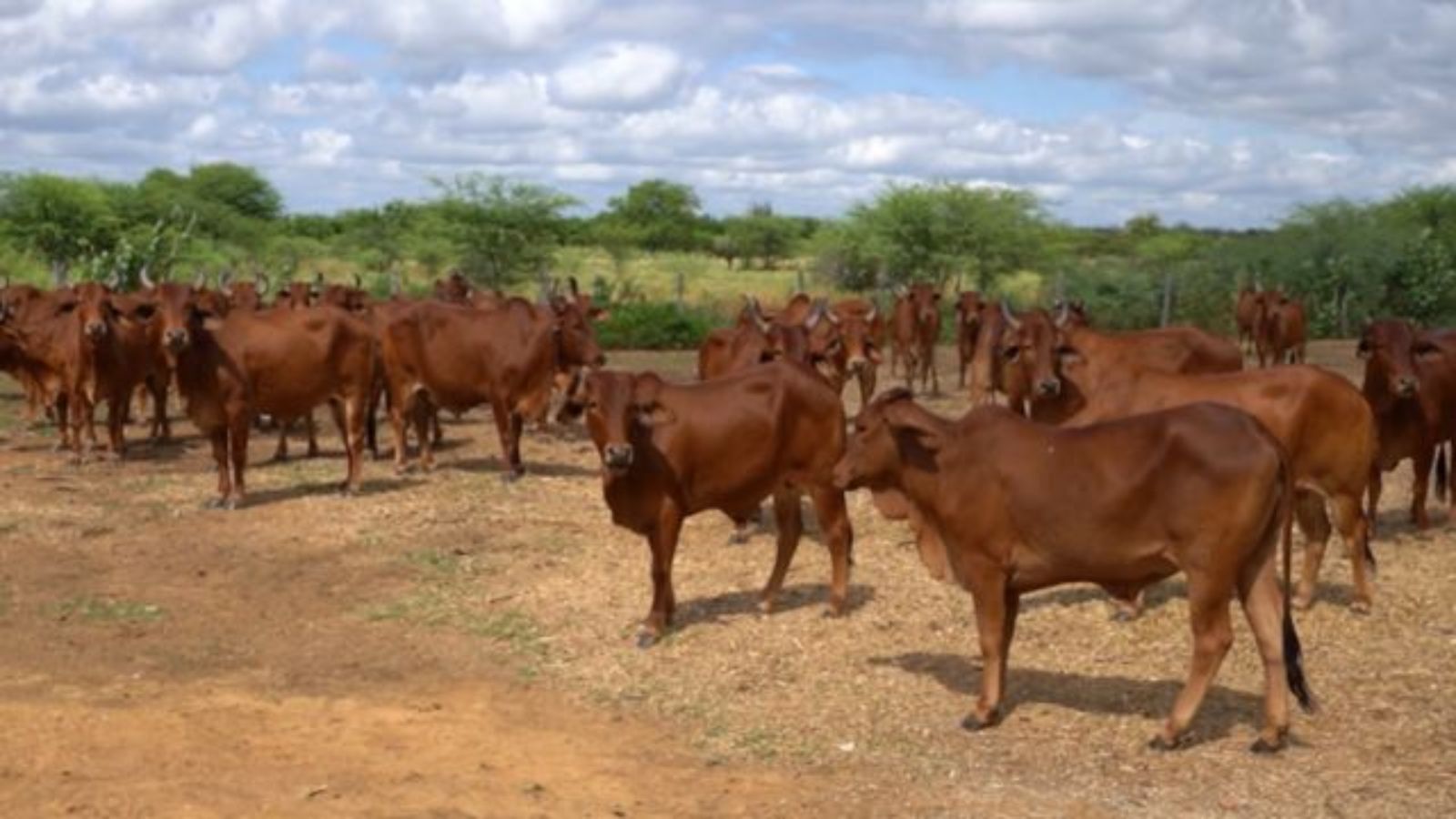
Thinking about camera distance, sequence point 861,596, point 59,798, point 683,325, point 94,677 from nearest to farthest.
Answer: point 59,798 < point 94,677 < point 861,596 < point 683,325

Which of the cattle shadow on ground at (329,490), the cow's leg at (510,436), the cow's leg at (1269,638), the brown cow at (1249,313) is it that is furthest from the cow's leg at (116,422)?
the brown cow at (1249,313)

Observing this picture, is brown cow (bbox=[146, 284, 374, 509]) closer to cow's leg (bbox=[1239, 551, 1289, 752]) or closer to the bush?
cow's leg (bbox=[1239, 551, 1289, 752])

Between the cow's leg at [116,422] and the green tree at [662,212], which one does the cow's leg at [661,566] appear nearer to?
the cow's leg at [116,422]

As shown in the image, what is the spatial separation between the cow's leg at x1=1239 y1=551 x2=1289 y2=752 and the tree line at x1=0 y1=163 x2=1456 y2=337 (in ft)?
84.5

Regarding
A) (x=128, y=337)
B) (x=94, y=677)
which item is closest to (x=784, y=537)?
(x=94, y=677)

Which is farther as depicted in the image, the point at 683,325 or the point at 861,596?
the point at 683,325

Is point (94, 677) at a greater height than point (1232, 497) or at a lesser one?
lesser

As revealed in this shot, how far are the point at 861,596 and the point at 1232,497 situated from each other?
3862mm

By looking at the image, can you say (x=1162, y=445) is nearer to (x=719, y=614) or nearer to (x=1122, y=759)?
(x=1122, y=759)

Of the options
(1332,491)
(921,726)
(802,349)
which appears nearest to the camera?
(921,726)

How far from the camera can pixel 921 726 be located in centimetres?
806

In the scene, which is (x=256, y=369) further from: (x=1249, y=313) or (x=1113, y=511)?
(x=1249, y=313)

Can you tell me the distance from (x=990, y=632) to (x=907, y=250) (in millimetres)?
36336

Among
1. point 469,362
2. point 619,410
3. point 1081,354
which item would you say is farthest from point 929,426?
point 469,362
